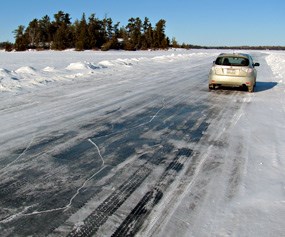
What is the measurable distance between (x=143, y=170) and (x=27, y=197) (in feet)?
5.33

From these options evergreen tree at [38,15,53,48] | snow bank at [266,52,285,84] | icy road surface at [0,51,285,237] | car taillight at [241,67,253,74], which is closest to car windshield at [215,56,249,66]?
car taillight at [241,67,253,74]

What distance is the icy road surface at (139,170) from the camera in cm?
341

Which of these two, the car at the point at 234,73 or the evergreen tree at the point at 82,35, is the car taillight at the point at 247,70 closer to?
the car at the point at 234,73

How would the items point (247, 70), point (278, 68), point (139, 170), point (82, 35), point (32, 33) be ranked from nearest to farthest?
point (139, 170), point (247, 70), point (278, 68), point (82, 35), point (32, 33)

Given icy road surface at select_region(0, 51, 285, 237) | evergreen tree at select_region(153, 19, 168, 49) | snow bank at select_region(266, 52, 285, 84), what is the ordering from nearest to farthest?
icy road surface at select_region(0, 51, 285, 237)
snow bank at select_region(266, 52, 285, 84)
evergreen tree at select_region(153, 19, 168, 49)

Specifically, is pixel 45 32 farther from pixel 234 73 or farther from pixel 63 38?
pixel 234 73

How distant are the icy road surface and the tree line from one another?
7314 cm

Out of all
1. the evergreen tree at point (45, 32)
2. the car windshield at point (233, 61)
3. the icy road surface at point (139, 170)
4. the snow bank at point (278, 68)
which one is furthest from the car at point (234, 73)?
the evergreen tree at point (45, 32)

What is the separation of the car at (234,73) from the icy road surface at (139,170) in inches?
151

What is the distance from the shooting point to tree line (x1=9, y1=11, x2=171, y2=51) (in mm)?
85688

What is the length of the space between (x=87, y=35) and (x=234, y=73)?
76206mm

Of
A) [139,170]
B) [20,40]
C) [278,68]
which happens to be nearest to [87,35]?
[20,40]

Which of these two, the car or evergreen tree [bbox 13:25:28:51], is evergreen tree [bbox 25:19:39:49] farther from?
the car

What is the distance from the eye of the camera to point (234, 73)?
44.1 feet
